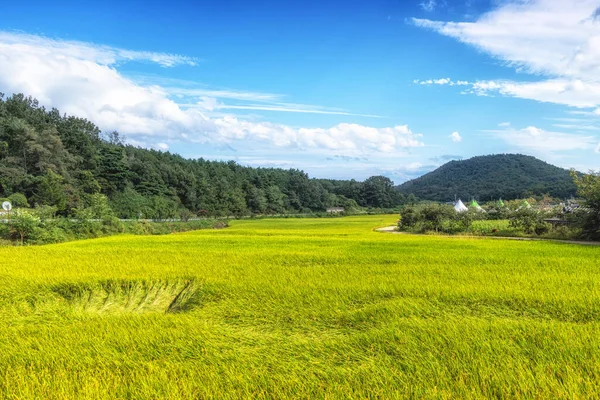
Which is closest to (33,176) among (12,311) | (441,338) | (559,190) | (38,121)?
(38,121)

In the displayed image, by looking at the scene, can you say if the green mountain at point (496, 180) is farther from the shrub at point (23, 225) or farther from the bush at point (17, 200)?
the bush at point (17, 200)

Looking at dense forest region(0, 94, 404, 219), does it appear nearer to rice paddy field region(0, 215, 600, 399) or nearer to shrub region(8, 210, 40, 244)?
shrub region(8, 210, 40, 244)

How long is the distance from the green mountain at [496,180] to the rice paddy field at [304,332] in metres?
88.2

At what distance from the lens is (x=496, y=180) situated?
357 ft

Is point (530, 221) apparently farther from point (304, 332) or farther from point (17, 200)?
point (17, 200)

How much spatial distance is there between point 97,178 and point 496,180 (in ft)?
352

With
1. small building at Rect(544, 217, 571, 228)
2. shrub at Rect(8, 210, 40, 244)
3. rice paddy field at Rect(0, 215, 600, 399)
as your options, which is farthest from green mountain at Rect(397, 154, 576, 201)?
shrub at Rect(8, 210, 40, 244)

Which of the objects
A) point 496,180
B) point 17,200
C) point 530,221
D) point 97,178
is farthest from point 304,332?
point 496,180

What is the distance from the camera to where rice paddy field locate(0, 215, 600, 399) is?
3.17m

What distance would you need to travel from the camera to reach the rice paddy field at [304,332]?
10.4 feet

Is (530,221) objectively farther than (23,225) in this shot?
Yes

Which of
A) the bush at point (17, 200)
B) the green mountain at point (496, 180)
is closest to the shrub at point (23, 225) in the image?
the bush at point (17, 200)

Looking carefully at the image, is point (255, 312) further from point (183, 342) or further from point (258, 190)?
point (258, 190)

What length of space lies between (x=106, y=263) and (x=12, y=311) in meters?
3.75
